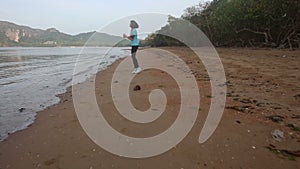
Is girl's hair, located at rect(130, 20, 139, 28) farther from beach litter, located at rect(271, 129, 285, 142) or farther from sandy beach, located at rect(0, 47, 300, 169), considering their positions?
beach litter, located at rect(271, 129, 285, 142)

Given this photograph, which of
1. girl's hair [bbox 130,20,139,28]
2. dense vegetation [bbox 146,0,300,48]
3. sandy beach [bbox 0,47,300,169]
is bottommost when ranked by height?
sandy beach [bbox 0,47,300,169]

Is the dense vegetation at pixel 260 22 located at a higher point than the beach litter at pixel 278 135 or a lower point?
higher

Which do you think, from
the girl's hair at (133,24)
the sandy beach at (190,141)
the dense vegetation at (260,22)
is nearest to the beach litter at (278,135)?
the sandy beach at (190,141)

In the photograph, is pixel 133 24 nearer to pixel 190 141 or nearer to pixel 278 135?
pixel 190 141

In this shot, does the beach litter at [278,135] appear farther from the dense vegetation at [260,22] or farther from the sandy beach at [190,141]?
the dense vegetation at [260,22]

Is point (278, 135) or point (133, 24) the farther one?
point (133, 24)

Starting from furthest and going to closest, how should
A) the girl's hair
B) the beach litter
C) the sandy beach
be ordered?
the girl's hair, the beach litter, the sandy beach

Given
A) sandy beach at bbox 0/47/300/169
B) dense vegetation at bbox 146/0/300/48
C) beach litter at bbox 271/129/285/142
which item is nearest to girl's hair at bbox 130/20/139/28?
sandy beach at bbox 0/47/300/169

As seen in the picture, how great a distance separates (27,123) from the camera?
14.0 ft

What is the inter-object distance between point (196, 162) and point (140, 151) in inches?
26.6

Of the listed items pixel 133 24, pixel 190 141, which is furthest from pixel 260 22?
pixel 190 141

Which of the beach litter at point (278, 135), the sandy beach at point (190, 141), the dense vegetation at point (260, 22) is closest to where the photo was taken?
the sandy beach at point (190, 141)

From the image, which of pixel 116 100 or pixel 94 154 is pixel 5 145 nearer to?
pixel 94 154

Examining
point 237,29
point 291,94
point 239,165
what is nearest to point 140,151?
point 239,165
